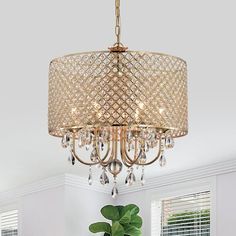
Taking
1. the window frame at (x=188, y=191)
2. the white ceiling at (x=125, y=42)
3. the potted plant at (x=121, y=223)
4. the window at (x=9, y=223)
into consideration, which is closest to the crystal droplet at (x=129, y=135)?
the white ceiling at (x=125, y=42)

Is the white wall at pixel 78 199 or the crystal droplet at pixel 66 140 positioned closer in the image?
the crystal droplet at pixel 66 140

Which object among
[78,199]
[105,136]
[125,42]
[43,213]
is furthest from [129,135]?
[43,213]

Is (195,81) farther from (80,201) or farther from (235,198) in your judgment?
(80,201)

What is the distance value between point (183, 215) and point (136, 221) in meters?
0.54

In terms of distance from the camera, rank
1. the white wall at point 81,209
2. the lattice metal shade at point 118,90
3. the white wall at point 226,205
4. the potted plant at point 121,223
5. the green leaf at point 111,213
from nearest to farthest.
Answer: the lattice metal shade at point 118,90 < the white wall at point 226,205 < the potted plant at point 121,223 < the green leaf at point 111,213 < the white wall at point 81,209

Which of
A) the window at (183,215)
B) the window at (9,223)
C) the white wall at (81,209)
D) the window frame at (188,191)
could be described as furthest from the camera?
the window at (9,223)

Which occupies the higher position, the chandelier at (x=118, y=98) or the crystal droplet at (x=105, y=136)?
the chandelier at (x=118, y=98)

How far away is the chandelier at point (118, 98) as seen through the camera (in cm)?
274

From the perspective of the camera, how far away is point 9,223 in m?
9.30

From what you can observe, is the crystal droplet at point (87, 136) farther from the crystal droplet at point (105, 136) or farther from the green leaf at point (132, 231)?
the green leaf at point (132, 231)

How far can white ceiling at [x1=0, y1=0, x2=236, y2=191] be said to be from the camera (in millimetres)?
3352

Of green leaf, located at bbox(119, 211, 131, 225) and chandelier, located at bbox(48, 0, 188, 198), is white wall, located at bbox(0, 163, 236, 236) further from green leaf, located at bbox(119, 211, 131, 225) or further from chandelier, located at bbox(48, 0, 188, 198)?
chandelier, located at bbox(48, 0, 188, 198)

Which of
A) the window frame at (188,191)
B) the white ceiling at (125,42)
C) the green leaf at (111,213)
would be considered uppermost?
the white ceiling at (125,42)

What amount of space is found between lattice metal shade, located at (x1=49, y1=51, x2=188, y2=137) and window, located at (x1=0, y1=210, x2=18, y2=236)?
648 cm
